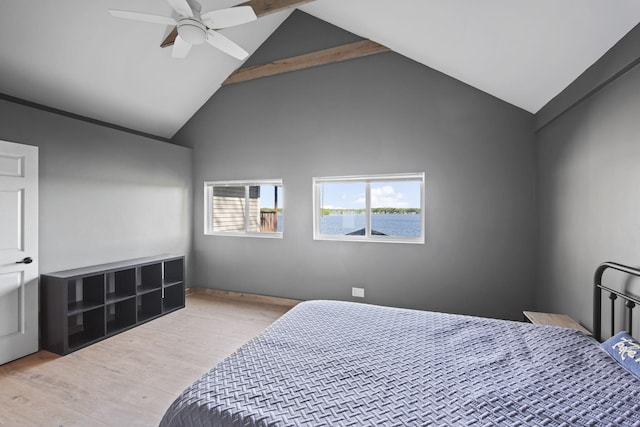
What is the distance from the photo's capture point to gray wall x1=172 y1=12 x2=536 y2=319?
3197 mm

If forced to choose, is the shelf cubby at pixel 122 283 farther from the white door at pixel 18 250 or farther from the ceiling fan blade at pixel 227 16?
the ceiling fan blade at pixel 227 16

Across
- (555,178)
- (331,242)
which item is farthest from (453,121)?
(331,242)

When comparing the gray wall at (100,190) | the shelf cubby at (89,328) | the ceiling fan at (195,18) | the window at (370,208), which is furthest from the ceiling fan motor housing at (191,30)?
the shelf cubby at (89,328)

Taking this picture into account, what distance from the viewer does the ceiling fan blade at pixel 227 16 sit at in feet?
6.79

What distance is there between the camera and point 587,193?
7.07ft

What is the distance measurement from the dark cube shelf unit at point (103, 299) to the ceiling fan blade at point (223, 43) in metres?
2.53

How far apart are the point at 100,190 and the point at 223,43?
7.69ft

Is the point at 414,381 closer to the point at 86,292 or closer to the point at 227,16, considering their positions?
the point at 227,16

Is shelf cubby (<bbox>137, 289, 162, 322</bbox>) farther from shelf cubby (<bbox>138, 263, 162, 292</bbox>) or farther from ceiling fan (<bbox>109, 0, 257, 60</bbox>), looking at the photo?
ceiling fan (<bbox>109, 0, 257, 60</bbox>)

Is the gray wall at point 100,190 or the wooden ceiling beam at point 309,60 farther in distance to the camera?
the wooden ceiling beam at point 309,60

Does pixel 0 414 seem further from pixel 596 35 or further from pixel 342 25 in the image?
pixel 342 25

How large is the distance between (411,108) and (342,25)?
133 cm

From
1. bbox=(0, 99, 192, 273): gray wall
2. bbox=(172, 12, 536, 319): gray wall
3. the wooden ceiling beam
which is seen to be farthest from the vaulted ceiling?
bbox=(0, 99, 192, 273): gray wall

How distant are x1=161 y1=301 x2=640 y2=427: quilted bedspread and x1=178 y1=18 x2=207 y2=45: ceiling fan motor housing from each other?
7.13 feet
